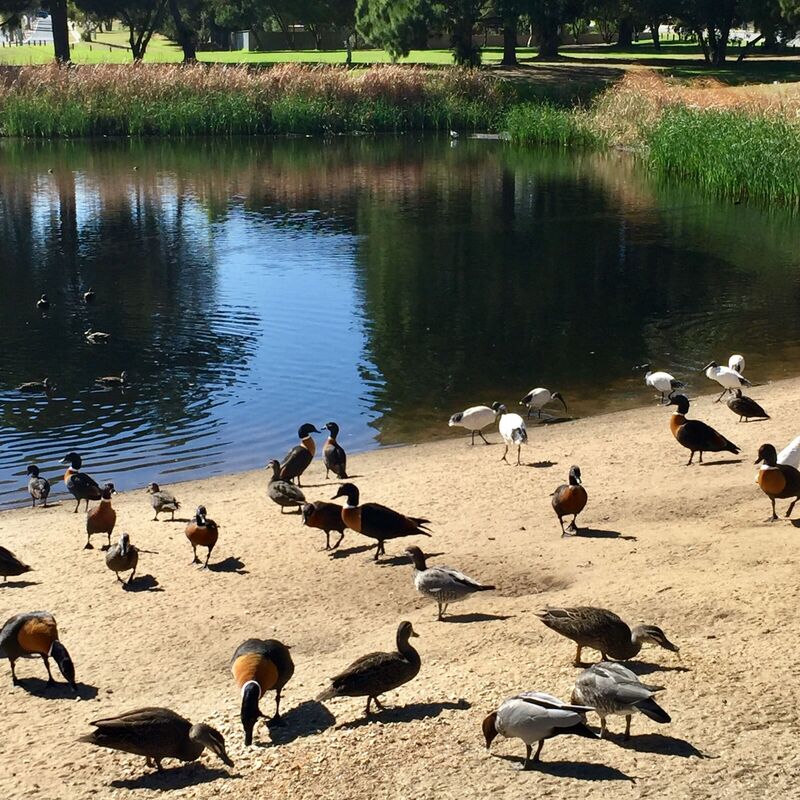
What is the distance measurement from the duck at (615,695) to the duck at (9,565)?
5870mm

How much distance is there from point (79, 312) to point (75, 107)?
109 feet

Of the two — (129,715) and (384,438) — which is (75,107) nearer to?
(384,438)

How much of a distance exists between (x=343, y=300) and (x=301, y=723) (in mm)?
20224

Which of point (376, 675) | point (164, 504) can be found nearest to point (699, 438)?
point (164, 504)

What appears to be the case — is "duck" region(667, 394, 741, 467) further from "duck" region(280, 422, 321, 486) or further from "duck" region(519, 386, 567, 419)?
"duck" region(280, 422, 321, 486)

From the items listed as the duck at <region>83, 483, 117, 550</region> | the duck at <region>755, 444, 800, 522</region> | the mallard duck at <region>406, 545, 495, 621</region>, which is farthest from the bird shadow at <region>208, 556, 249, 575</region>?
the duck at <region>755, 444, 800, 522</region>

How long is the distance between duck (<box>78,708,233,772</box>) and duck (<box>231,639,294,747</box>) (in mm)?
364

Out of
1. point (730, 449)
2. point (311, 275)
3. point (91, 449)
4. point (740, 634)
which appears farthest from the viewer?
point (311, 275)

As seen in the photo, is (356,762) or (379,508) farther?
(379,508)

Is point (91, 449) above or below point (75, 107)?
below

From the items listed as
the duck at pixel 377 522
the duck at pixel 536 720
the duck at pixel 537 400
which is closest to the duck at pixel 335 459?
the duck at pixel 377 522

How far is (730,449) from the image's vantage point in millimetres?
15008

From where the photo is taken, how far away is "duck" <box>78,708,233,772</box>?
26.2ft

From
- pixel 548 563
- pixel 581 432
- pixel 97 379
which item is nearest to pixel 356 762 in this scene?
pixel 548 563
